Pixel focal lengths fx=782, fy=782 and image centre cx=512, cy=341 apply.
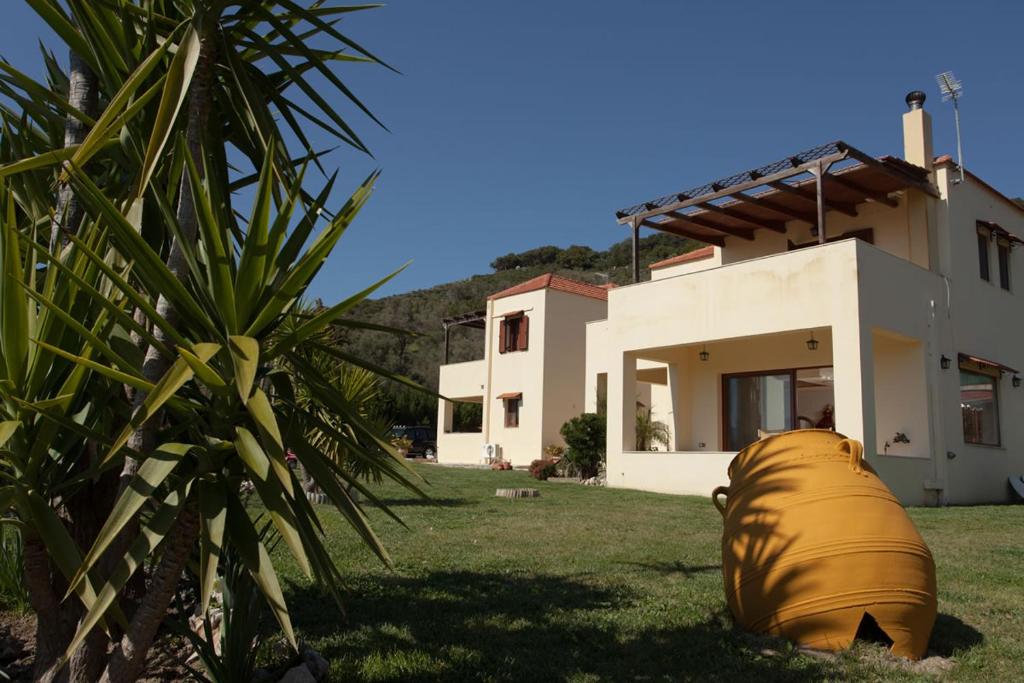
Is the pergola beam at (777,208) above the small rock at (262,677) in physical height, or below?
above

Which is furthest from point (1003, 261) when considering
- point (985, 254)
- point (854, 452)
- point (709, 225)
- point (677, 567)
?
point (854, 452)

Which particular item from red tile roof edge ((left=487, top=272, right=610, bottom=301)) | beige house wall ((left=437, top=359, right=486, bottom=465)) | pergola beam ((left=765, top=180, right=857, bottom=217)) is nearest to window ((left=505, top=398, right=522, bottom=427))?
beige house wall ((left=437, top=359, right=486, bottom=465))

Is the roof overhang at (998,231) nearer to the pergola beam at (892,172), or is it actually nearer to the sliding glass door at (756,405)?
the pergola beam at (892,172)

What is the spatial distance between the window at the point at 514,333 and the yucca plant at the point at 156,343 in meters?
23.6

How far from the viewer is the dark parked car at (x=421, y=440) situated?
3541cm

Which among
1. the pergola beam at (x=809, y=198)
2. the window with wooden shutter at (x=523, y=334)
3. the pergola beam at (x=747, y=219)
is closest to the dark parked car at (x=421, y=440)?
the window with wooden shutter at (x=523, y=334)

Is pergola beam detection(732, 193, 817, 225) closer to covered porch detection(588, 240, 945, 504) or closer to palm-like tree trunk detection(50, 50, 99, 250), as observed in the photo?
covered porch detection(588, 240, 945, 504)

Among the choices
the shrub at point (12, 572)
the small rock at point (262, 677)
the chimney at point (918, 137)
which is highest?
the chimney at point (918, 137)

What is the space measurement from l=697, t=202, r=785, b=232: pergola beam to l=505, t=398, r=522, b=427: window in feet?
39.2

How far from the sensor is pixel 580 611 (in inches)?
199

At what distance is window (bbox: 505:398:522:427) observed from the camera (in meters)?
27.3

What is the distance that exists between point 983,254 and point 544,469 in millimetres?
11194

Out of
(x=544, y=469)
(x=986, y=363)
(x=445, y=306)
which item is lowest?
(x=544, y=469)

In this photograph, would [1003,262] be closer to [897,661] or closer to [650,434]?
[650,434]
